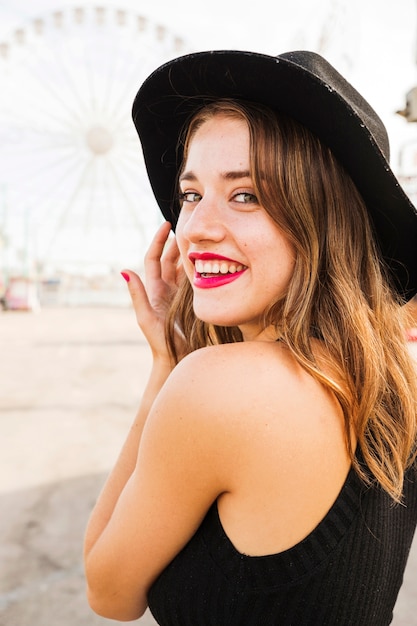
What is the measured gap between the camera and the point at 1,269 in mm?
27984

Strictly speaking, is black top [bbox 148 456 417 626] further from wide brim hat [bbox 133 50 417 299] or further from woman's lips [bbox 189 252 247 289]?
wide brim hat [bbox 133 50 417 299]

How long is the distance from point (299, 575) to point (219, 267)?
21.7 inches

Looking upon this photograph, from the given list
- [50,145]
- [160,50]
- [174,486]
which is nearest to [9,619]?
[174,486]

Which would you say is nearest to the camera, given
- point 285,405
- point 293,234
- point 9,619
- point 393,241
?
point 285,405

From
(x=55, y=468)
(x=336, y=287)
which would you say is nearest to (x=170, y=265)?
(x=336, y=287)

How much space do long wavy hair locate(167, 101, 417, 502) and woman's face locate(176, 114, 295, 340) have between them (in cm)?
2

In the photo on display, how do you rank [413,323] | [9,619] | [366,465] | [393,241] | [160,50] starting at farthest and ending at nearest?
1. [160,50]
2. [9,619]
3. [413,323]
4. [393,241]
5. [366,465]

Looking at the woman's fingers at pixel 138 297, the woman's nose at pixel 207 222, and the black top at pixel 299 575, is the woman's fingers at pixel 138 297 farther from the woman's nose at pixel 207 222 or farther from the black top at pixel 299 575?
the black top at pixel 299 575

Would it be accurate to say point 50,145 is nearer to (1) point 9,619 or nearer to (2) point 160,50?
(2) point 160,50

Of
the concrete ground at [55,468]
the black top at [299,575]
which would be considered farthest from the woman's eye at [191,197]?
the concrete ground at [55,468]

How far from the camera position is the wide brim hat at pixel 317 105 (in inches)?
40.6

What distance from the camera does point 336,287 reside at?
1.10m

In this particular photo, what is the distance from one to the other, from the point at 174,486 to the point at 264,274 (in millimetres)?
416

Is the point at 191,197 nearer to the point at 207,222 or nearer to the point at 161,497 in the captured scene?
the point at 207,222
